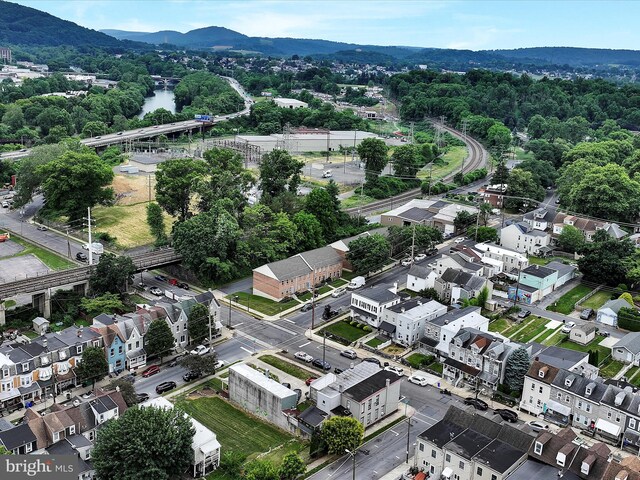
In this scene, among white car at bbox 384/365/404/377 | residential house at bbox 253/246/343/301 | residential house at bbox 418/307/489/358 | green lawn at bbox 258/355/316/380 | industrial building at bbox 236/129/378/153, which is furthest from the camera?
industrial building at bbox 236/129/378/153

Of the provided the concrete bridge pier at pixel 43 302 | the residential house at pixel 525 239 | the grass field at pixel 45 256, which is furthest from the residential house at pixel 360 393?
the residential house at pixel 525 239

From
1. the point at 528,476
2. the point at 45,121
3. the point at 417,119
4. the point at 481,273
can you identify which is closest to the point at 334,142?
the point at 417,119

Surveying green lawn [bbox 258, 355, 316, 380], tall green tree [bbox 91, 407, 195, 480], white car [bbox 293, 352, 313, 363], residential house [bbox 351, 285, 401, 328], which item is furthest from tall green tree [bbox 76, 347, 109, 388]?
Answer: residential house [bbox 351, 285, 401, 328]

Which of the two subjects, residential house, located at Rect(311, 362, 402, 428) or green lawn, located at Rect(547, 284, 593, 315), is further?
green lawn, located at Rect(547, 284, 593, 315)

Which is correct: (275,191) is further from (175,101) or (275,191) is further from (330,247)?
(175,101)

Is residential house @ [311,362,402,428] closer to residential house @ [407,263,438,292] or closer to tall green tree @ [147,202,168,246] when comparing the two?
residential house @ [407,263,438,292]

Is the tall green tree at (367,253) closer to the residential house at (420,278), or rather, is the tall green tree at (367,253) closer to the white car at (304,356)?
the residential house at (420,278)
